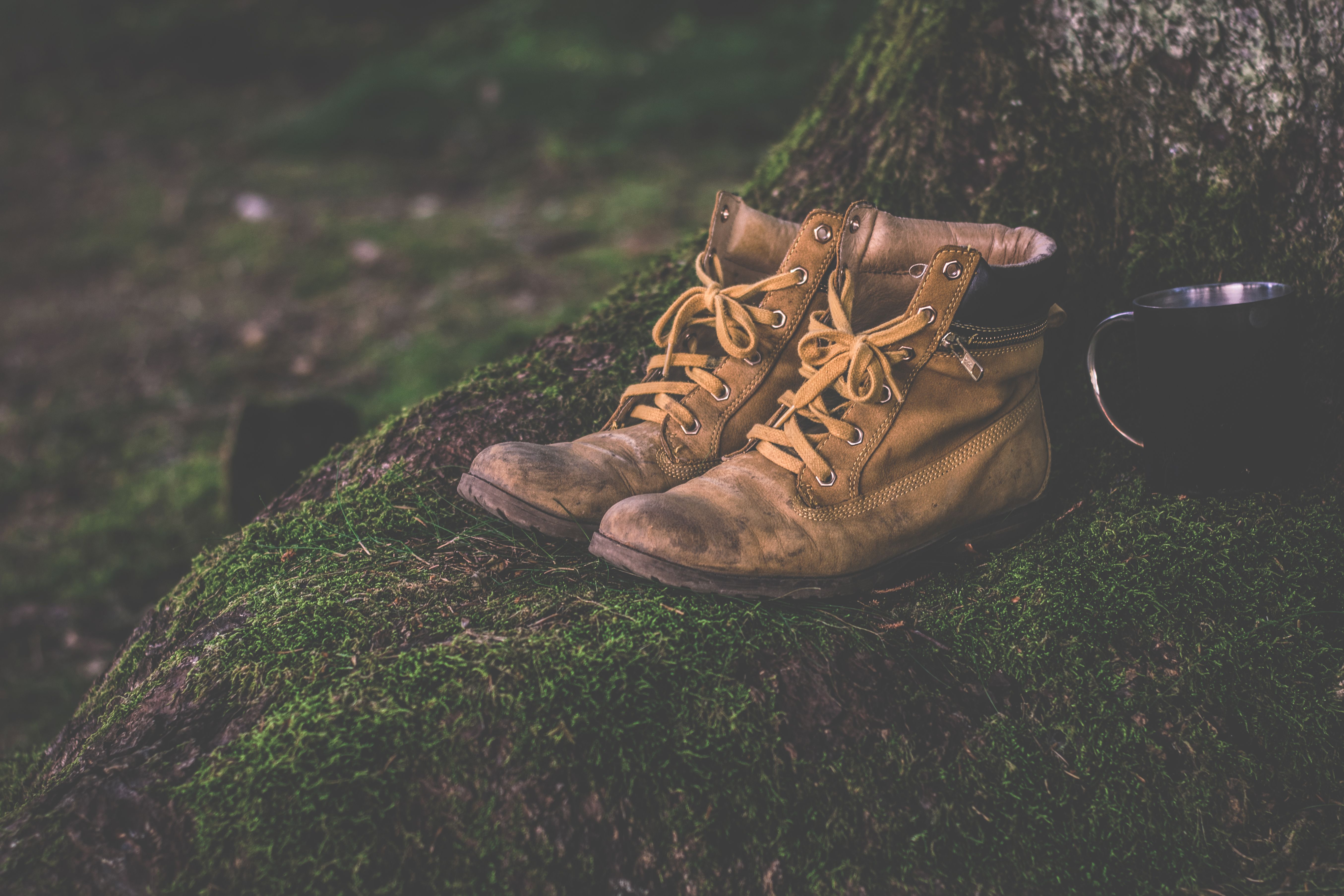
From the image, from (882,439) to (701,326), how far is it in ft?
2.09

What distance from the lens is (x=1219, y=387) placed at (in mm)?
→ 1999

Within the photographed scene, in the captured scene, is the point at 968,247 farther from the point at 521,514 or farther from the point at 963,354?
the point at 521,514

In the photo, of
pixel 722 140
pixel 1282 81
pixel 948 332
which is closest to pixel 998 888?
pixel 948 332

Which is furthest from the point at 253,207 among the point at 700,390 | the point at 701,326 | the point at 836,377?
the point at 836,377

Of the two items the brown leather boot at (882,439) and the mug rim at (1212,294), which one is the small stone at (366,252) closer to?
the brown leather boot at (882,439)

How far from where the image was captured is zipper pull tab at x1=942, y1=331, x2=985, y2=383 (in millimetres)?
1992

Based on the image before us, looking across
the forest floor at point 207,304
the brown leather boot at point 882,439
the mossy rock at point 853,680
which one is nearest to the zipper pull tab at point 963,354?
the brown leather boot at point 882,439

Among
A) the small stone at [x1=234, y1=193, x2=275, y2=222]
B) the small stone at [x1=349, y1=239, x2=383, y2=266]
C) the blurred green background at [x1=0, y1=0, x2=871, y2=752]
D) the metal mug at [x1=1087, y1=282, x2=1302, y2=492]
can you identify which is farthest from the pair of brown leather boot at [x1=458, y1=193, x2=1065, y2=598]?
the small stone at [x1=234, y1=193, x2=275, y2=222]

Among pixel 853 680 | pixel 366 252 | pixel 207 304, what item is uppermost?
pixel 853 680

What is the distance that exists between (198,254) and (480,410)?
6161 millimetres

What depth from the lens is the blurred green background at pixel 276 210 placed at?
15.6ft

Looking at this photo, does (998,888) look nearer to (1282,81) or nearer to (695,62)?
(1282,81)

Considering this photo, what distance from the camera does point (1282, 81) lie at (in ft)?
7.44

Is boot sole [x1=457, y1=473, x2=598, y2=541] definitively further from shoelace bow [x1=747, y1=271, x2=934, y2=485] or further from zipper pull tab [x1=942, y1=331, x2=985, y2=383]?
zipper pull tab [x1=942, y1=331, x2=985, y2=383]
